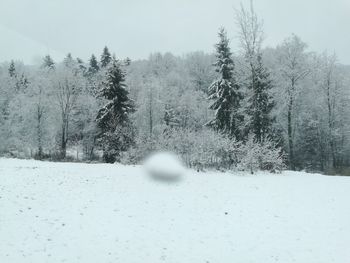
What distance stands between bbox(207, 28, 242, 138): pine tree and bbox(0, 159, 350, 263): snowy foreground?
18.6 m

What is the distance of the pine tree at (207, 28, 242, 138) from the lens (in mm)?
35781

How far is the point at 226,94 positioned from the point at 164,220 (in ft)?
82.3

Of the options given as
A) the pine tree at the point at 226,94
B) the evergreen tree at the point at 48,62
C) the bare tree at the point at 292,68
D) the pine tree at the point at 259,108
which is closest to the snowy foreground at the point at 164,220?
the pine tree at the point at 259,108

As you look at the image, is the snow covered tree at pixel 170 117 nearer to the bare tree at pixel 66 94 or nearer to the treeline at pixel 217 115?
the treeline at pixel 217 115

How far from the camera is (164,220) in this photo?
12.1m

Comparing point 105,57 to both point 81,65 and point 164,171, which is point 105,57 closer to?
point 81,65

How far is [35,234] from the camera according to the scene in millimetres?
10258

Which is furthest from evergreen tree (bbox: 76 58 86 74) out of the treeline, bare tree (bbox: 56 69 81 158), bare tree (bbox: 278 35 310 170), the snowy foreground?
the snowy foreground

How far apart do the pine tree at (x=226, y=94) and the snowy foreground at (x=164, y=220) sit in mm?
18644

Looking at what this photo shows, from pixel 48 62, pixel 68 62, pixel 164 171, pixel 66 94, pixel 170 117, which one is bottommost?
pixel 164 171

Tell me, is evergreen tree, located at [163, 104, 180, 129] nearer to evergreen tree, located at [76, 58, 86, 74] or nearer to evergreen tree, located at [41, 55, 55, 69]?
evergreen tree, located at [41, 55, 55, 69]

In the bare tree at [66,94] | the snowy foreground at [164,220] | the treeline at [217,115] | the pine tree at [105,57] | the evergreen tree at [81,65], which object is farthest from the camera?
the evergreen tree at [81,65]

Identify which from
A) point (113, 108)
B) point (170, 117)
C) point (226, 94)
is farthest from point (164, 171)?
point (170, 117)

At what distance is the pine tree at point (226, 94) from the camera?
35781 millimetres
